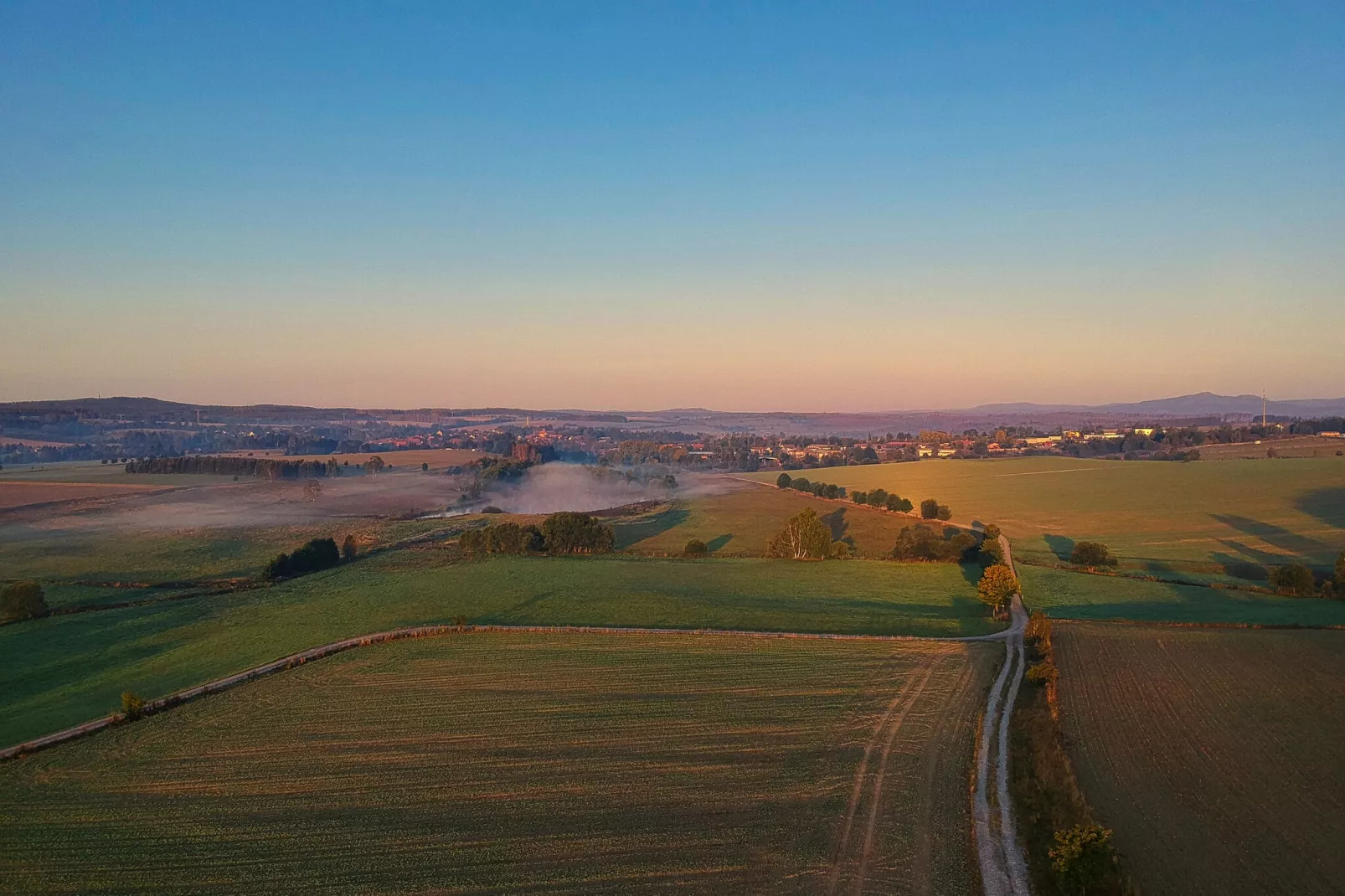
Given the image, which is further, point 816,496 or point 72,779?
point 816,496

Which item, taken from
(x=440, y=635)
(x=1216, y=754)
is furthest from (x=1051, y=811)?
(x=440, y=635)

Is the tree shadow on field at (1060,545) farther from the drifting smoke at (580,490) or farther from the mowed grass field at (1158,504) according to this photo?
the drifting smoke at (580,490)

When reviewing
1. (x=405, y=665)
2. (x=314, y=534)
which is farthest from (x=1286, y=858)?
(x=314, y=534)

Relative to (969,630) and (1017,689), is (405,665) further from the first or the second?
(969,630)

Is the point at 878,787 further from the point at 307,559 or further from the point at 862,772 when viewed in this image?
the point at 307,559

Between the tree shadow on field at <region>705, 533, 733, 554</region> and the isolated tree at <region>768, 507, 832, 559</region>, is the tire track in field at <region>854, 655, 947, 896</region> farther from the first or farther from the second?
the tree shadow on field at <region>705, 533, 733, 554</region>

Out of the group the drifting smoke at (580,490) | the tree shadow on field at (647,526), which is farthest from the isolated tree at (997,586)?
the drifting smoke at (580,490)
